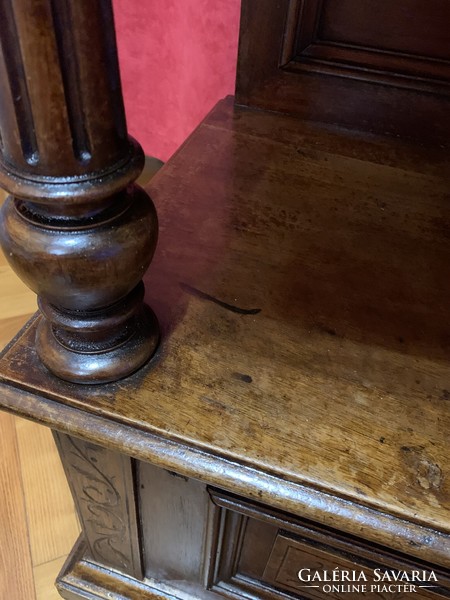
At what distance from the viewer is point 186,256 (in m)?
0.58

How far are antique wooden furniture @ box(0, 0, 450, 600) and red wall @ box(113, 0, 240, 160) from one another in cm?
10

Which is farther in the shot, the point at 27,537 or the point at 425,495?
the point at 27,537

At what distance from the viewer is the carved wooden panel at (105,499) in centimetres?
52

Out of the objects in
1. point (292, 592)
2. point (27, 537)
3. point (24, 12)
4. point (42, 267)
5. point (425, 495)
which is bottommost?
point (27, 537)

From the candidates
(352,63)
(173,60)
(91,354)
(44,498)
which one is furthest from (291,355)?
(173,60)

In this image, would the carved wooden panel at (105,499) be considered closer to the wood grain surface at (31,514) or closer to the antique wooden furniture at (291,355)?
the antique wooden furniture at (291,355)

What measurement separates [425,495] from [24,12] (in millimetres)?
412

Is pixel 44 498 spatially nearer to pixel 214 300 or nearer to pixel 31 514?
pixel 31 514

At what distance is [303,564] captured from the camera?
0.55m

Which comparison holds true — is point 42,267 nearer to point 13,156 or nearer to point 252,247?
point 13,156

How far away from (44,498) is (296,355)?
59 centimetres

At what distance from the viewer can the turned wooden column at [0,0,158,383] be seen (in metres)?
0.27

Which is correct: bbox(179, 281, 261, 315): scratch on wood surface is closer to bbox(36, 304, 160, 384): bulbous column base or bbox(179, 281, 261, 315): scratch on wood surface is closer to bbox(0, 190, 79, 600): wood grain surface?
bbox(36, 304, 160, 384): bulbous column base

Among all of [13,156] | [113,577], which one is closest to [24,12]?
[13,156]
